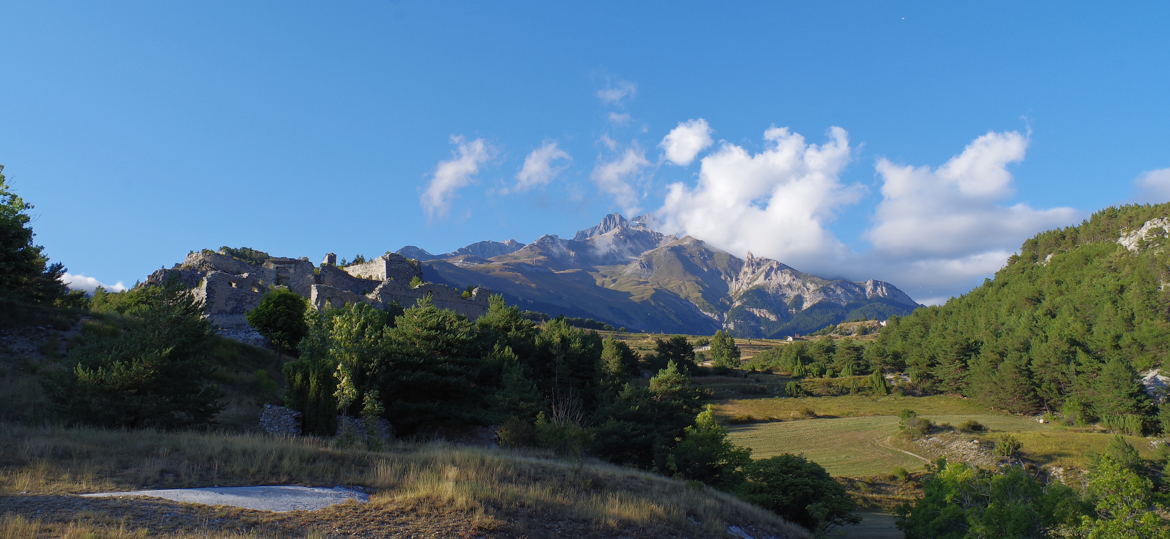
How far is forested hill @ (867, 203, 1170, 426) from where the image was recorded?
66.9 m

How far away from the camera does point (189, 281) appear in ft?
132

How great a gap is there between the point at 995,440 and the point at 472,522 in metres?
48.4

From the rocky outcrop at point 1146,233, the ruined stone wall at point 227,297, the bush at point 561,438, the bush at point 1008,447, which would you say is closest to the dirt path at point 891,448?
the bush at point 1008,447

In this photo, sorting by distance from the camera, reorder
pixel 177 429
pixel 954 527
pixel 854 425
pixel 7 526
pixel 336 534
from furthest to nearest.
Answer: pixel 854 425 → pixel 954 527 → pixel 177 429 → pixel 336 534 → pixel 7 526

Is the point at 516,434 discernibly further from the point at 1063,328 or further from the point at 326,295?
the point at 1063,328

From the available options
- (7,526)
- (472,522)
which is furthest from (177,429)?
(472,522)

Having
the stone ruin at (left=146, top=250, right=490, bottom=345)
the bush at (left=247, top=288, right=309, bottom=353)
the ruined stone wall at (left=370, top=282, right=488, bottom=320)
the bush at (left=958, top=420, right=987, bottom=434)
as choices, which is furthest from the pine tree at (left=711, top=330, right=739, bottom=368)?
the bush at (left=247, top=288, right=309, bottom=353)

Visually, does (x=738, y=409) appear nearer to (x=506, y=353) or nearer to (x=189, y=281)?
(x=506, y=353)

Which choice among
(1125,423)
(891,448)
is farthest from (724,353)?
(891,448)

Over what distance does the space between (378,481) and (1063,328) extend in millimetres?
99911

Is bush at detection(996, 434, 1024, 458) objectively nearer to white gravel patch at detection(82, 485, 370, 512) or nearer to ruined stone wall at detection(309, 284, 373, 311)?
ruined stone wall at detection(309, 284, 373, 311)

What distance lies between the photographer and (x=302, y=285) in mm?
45781

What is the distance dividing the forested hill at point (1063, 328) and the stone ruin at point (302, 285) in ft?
205

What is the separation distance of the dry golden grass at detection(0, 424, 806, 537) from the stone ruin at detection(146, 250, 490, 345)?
2054 cm
